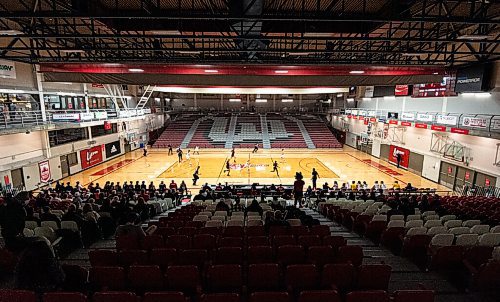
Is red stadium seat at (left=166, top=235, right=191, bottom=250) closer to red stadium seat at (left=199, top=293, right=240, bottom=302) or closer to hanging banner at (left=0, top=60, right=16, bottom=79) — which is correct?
red stadium seat at (left=199, top=293, right=240, bottom=302)

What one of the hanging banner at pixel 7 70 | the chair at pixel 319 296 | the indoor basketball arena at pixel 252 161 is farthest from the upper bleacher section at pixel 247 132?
the chair at pixel 319 296

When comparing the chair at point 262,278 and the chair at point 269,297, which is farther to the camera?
the chair at point 262,278

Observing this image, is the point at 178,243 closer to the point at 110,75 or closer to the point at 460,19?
the point at 460,19

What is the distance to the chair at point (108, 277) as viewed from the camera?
4.33 m

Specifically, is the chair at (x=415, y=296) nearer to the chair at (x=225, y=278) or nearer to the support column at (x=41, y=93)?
the chair at (x=225, y=278)

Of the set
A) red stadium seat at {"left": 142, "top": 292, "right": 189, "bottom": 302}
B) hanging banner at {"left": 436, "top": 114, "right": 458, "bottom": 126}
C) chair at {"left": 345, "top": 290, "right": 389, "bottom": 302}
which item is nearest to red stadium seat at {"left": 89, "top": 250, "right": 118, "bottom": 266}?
red stadium seat at {"left": 142, "top": 292, "right": 189, "bottom": 302}

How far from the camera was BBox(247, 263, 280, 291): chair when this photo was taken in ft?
14.4

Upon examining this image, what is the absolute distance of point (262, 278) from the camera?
445 centimetres

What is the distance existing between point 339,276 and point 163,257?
9.32ft

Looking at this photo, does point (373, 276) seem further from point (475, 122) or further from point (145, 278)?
point (475, 122)

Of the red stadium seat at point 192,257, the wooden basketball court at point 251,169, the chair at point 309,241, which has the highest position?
the red stadium seat at point 192,257

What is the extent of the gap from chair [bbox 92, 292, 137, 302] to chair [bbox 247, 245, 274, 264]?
89.3 inches

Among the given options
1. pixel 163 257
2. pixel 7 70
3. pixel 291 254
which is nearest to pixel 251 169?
pixel 7 70

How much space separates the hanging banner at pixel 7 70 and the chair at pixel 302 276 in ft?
65.3
